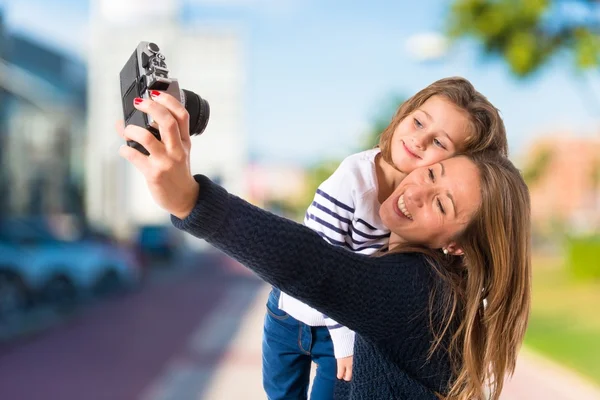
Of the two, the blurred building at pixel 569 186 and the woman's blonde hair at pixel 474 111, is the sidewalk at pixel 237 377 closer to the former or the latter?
the woman's blonde hair at pixel 474 111

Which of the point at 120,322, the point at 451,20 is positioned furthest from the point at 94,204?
the point at 451,20

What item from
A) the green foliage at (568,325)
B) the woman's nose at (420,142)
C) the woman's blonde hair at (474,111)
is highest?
the woman's blonde hair at (474,111)

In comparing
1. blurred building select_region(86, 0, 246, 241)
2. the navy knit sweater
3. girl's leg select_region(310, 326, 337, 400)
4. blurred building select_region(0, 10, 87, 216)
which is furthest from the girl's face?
blurred building select_region(86, 0, 246, 241)

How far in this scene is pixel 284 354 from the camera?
1.50 m

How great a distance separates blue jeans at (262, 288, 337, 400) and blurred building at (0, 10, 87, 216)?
13876 millimetres

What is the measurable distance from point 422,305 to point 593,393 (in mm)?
6019

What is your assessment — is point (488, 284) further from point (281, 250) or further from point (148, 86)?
point (148, 86)

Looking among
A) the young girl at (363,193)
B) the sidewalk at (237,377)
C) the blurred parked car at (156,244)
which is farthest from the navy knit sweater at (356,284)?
the blurred parked car at (156,244)

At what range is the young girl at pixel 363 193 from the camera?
53.4 inches

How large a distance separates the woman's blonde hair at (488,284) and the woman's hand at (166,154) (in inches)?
17.9

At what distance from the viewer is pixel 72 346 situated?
921cm

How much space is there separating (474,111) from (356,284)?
1.57 ft

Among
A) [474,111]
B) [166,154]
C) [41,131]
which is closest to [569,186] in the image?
[41,131]

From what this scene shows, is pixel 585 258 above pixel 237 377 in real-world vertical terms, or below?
above
